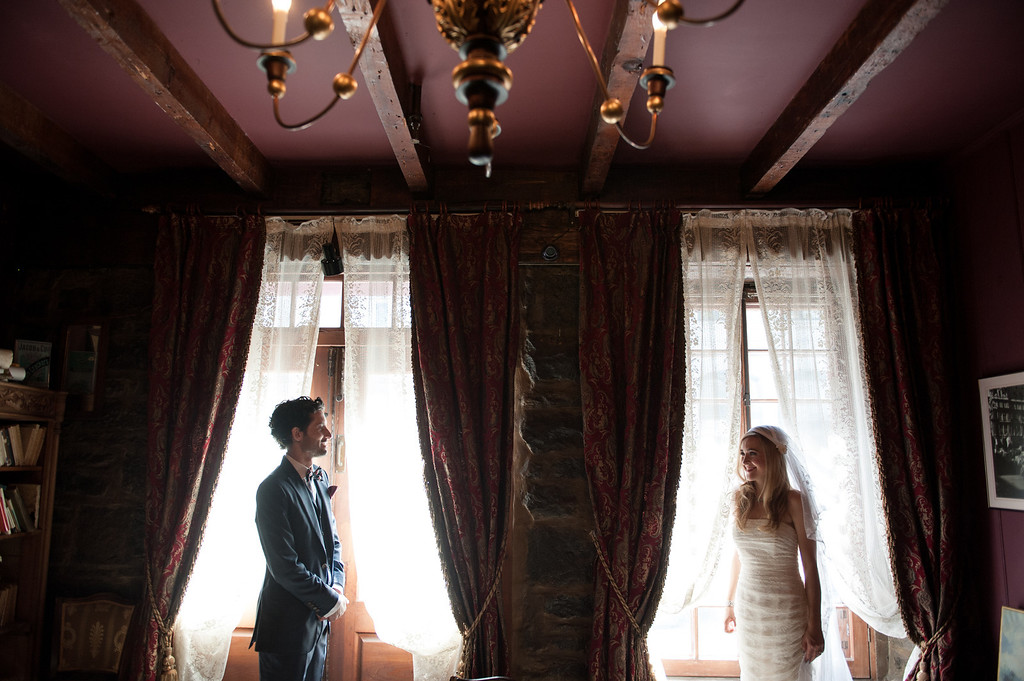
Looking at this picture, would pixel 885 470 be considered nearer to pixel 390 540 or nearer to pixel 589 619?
pixel 589 619

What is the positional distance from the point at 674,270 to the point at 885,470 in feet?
4.43

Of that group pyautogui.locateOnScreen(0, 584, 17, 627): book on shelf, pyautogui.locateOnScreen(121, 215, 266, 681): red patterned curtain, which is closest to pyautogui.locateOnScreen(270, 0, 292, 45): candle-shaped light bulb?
pyautogui.locateOnScreen(121, 215, 266, 681): red patterned curtain

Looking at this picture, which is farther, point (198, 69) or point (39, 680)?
point (39, 680)

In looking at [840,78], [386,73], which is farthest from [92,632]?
[840,78]

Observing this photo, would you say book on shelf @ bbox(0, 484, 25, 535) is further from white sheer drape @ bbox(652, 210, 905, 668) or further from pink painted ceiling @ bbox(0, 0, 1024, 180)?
white sheer drape @ bbox(652, 210, 905, 668)

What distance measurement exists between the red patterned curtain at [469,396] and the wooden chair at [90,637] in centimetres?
158

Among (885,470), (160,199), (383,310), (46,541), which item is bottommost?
(46,541)

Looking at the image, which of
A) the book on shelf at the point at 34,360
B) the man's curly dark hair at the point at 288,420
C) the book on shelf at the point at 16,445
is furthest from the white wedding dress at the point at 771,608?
the book on shelf at the point at 34,360

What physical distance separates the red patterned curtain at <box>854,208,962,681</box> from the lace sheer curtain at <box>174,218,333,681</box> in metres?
2.73

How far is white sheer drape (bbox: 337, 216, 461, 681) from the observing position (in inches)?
126

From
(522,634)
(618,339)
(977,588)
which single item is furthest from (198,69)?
(977,588)

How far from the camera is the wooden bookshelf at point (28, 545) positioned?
3086mm

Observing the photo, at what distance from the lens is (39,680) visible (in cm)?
319

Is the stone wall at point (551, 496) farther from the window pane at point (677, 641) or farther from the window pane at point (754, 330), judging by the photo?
the window pane at point (754, 330)
